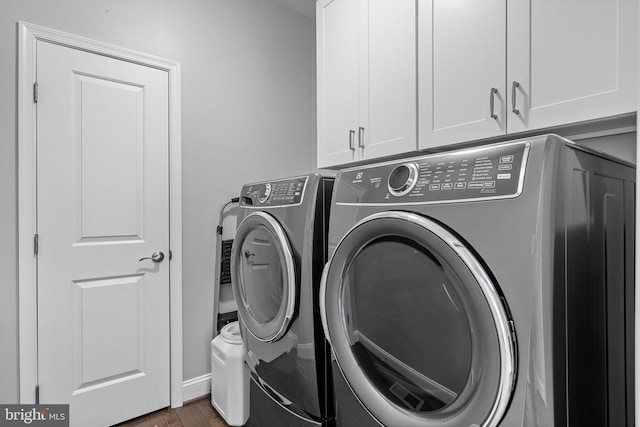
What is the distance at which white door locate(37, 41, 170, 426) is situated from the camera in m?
1.90

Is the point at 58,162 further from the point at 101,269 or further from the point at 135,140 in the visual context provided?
the point at 101,269

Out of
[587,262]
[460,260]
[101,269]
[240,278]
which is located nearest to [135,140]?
[101,269]

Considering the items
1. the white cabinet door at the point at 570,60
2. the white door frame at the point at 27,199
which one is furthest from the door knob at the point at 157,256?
the white cabinet door at the point at 570,60

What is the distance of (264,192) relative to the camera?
166 cm

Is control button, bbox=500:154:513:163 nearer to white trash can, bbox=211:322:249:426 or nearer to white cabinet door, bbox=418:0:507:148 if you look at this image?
white cabinet door, bbox=418:0:507:148

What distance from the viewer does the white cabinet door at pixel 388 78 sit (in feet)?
4.81

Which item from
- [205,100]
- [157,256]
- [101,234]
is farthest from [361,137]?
[101,234]

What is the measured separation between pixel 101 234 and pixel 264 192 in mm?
1081

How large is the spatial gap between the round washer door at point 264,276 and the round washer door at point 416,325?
0.95 ft

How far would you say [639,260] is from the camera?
70 cm

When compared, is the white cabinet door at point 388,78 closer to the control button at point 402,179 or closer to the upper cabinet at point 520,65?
the upper cabinet at point 520,65

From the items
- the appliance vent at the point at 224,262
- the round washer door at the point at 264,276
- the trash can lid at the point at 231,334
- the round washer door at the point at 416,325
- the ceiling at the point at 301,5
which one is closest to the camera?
the round washer door at the point at 416,325

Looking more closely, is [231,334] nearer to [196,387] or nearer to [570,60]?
[196,387]

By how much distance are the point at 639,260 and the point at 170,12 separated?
2.61m
